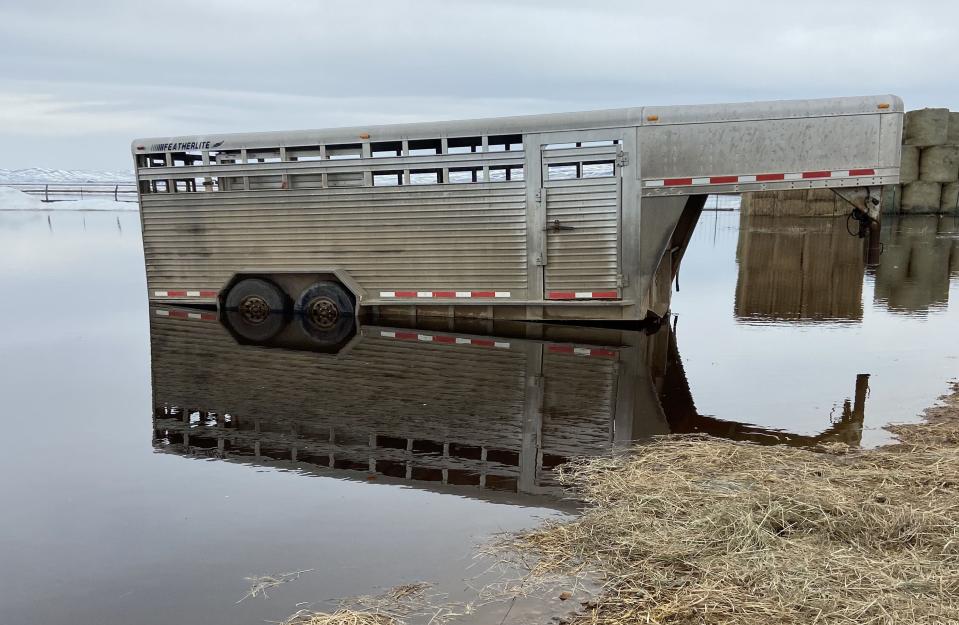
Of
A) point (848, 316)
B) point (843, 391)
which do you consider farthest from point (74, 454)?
point (848, 316)

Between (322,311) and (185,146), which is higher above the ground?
(185,146)

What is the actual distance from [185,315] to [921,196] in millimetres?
30626

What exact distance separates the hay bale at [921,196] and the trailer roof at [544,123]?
25.7 metres

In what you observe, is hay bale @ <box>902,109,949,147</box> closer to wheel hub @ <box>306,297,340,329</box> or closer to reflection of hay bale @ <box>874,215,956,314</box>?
reflection of hay bale @ <box>874,215,956,314</box>

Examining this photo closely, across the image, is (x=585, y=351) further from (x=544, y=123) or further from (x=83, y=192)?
(x=83, y=192)

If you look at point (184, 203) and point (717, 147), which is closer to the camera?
point (717, 147)

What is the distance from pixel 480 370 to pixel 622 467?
3819 mm

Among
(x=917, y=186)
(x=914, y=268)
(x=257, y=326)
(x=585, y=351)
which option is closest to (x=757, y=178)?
(x=585, y=351)

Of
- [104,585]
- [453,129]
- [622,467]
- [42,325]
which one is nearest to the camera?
[104,585]

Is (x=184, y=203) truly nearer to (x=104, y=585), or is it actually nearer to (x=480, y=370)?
(x=480, y=370)

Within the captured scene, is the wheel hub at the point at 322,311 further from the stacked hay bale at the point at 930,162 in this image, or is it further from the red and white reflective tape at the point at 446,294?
the stacked hay bale at the point at 930,162

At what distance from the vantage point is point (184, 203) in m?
13.7

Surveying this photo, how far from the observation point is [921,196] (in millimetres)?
33375

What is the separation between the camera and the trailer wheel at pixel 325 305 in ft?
43.6
